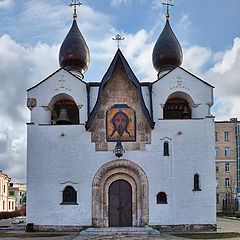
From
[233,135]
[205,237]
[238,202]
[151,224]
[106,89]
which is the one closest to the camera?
[205,237]

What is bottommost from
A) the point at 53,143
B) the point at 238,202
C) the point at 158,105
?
the point at 238,202

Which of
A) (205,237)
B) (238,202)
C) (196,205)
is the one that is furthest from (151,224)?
(238,202)

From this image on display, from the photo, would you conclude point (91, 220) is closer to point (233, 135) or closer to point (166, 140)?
point (166, 140)

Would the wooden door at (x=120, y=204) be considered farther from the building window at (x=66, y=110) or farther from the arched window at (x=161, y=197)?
the building window at (x=66, y=110)

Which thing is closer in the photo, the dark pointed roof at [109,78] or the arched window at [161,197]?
the arched window at [161,197]

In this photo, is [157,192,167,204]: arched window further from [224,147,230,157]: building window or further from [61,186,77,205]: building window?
[224,147,230,157]: building window

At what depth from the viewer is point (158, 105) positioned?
21.3 m

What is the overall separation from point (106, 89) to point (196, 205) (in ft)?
22.1

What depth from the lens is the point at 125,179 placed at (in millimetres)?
20719

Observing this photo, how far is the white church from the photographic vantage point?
66.3 ft

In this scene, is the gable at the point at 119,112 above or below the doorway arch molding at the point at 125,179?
above

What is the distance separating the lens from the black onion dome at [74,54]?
24547 millimetres

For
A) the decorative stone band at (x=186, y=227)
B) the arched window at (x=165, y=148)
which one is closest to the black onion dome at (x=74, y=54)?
the arched window at (x=165, y=148)

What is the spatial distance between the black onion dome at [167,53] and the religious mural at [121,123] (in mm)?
4562
